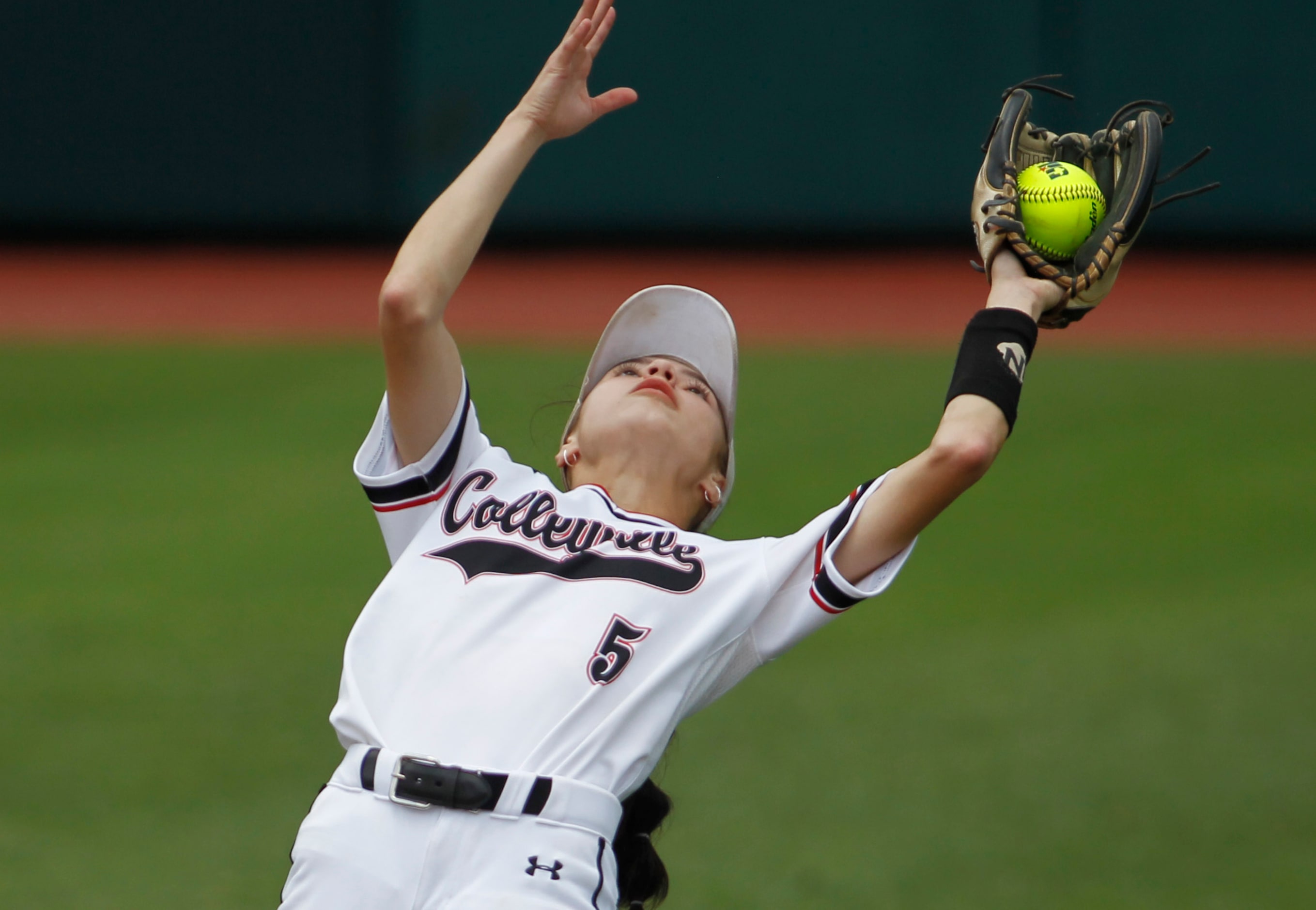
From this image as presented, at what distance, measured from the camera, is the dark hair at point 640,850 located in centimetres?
269

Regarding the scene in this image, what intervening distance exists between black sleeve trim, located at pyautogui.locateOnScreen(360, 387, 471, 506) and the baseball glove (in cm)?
111

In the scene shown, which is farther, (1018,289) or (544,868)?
(1018,289)

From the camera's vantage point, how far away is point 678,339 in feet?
10.2

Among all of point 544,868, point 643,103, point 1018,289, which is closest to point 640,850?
point 544,868

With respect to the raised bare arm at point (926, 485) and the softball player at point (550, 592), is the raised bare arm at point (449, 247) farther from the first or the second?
the raised bare arm at point (926, 485)

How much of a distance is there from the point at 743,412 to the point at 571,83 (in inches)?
258

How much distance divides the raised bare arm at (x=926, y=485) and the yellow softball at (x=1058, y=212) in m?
0.59

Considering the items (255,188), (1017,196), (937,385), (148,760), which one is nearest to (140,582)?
(148,760)

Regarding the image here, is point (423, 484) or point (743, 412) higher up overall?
point (743, 412)

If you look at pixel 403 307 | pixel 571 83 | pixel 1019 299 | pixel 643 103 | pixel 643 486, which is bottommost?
pixel 643 486

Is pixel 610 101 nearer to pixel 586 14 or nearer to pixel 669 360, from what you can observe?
pixel 586 14

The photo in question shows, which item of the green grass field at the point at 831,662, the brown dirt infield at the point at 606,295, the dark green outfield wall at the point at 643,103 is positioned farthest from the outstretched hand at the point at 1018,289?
the dark green outfield wall at the point at 643,103

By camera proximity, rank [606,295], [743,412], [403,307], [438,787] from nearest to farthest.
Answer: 1. [438,787]
2. [403,307]
3. [743,412]
4. [606,295]

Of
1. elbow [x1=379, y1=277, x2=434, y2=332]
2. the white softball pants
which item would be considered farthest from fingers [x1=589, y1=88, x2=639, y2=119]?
the white softball pants
